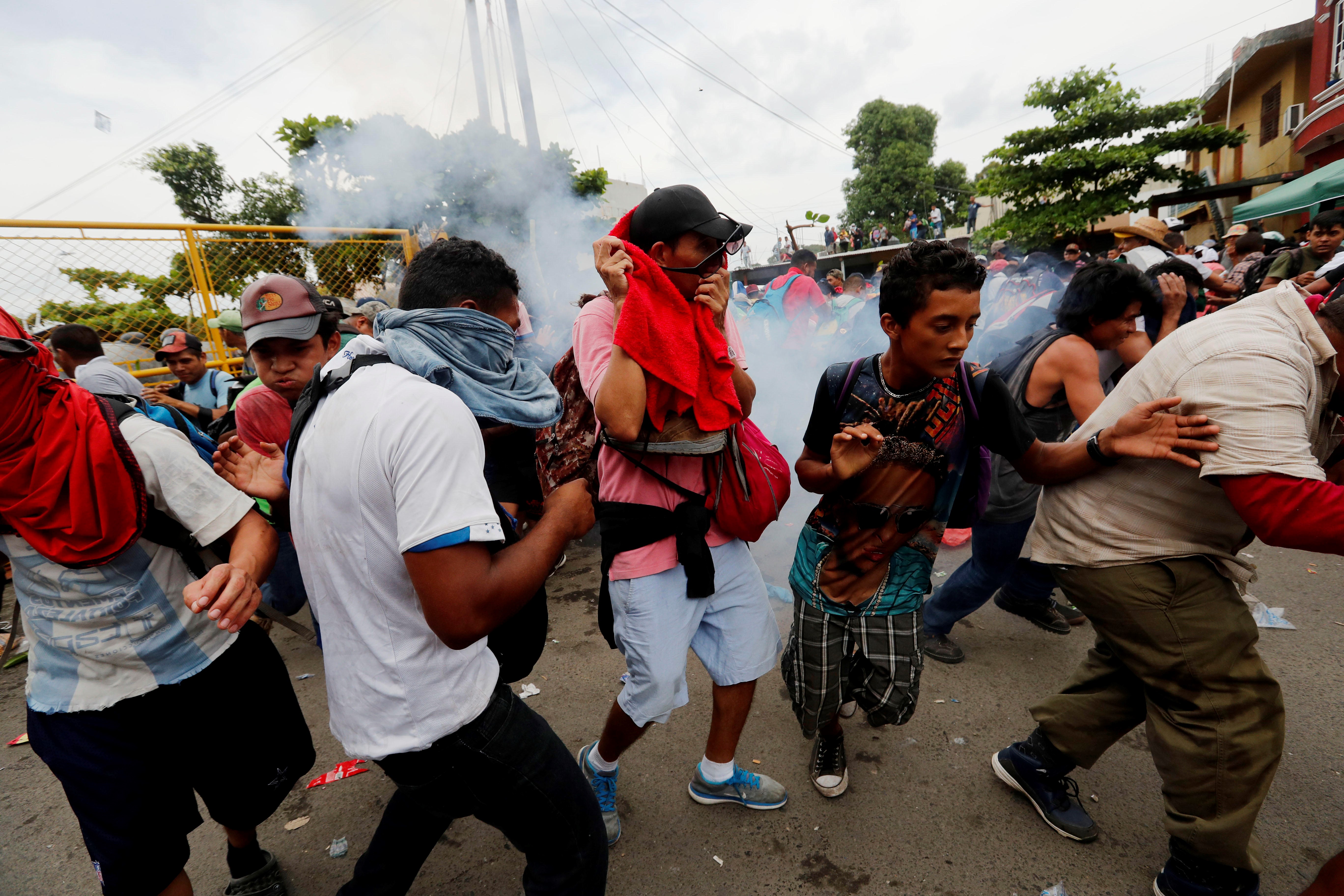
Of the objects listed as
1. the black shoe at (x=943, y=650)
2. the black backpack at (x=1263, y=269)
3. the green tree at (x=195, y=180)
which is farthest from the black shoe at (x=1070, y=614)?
the green tree at (x=195, y=180)

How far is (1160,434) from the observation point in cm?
171

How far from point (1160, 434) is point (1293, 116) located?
27587 mm

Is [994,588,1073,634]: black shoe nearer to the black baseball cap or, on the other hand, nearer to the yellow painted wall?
the black baseball cap

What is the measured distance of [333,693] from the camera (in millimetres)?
1421

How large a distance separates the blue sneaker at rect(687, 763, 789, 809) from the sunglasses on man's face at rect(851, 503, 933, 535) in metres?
1.10

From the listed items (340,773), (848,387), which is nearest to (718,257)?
(848,387)

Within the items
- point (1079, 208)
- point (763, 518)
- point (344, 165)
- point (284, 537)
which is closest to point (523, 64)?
point (344, 165)

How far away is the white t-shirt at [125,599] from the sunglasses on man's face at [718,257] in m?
1.40

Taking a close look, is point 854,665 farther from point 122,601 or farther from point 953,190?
point 953,190

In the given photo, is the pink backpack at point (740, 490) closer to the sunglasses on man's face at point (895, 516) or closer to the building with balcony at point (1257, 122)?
the sunglasses on man's face at point (895, 516)

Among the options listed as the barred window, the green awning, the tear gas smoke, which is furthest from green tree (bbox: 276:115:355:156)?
the barred window

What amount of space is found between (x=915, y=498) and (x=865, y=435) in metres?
0.45

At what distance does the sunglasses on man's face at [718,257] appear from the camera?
1.85 m

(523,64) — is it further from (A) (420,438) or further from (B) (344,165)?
(A) (420,438)
